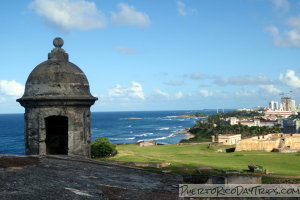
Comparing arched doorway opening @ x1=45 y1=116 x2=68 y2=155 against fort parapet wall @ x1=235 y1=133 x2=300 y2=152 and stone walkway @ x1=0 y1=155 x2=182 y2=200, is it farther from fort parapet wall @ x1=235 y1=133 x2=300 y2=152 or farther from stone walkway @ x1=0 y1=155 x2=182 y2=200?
fort parapet wall @ x1=235 y1=133 x2=300 y2=152

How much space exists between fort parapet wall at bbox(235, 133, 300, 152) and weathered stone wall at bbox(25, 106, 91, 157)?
4648 centimetres

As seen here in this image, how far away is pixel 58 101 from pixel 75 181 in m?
3.93

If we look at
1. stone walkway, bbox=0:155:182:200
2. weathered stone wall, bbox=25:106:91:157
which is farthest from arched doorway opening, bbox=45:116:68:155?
stone walkway, bbox=0:155:182:200

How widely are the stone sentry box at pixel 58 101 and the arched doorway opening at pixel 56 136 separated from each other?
0.98 metres

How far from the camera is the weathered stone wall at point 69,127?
9.02 m

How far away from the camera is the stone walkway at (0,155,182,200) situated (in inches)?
174

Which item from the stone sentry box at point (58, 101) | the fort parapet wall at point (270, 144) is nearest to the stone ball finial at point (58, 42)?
the stone sentry box at point (58, 101)

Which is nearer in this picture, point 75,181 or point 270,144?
point 75,181

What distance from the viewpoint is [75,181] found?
5355mm

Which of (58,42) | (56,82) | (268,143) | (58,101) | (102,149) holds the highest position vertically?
(58,42)

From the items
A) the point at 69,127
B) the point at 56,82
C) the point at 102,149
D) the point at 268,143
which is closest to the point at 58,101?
the point at 56,82

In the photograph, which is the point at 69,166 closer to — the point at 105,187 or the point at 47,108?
the point at 105,187

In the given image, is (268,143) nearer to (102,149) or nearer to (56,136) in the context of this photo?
(102,149)

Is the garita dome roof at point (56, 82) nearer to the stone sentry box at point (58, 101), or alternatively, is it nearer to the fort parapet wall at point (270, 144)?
the stone sentry box at point (58, 101)
